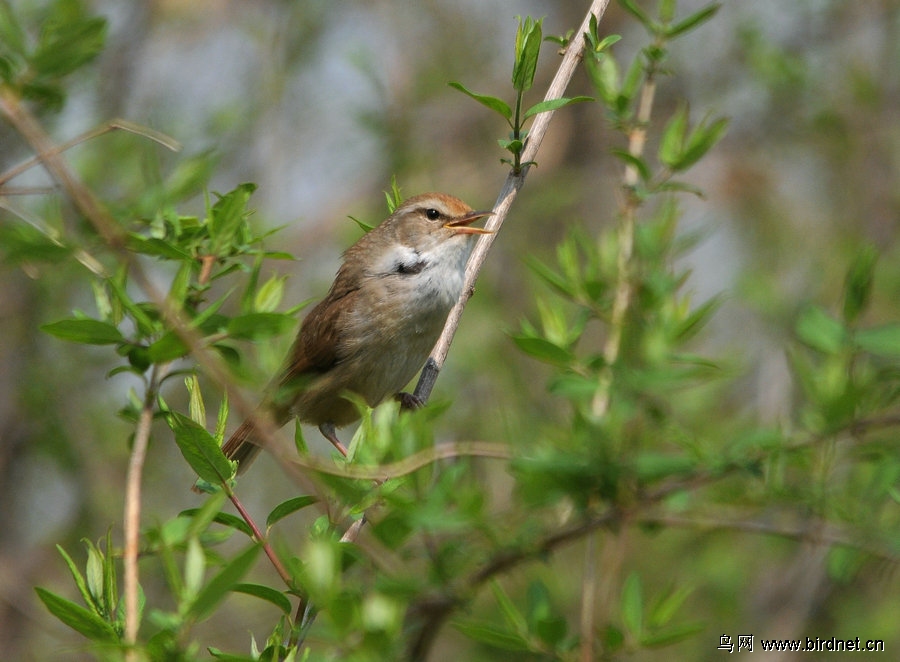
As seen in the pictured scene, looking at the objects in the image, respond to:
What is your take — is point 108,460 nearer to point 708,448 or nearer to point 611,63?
point 611,63

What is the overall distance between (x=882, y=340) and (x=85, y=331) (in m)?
1.52

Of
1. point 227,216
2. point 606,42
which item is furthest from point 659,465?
point 606,42

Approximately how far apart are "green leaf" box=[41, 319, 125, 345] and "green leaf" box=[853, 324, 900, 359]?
1.42 metres

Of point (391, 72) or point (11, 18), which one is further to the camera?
point (391, 72)

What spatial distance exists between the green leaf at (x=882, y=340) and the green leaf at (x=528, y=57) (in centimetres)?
145

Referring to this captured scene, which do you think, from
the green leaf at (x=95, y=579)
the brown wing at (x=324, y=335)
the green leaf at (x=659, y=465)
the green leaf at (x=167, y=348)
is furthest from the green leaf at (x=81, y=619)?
the brown wing at (x=324, y=335)

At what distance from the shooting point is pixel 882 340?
4.97ft

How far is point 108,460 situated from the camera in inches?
309

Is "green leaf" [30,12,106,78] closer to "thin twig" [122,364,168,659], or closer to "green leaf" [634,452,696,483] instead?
"thin twig" [122,364,168,659]

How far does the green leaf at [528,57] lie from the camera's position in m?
2.72

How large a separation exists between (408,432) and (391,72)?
6702mm

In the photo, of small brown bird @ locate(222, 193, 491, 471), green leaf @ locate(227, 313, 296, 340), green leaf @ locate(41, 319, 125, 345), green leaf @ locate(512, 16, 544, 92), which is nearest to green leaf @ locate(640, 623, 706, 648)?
green leaf @ locate(227, 313, 296, 340)

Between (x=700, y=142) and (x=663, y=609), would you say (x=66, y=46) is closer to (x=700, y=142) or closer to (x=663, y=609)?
(x=700, y=142)

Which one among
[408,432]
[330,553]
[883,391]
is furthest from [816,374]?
[330,553]
